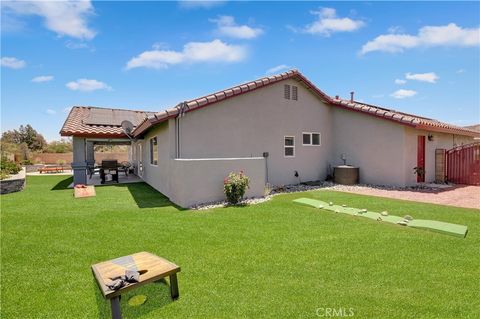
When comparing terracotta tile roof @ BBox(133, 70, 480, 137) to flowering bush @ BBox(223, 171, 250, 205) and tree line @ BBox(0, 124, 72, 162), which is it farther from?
tree line @ BBox(0, 124, 72, 162)

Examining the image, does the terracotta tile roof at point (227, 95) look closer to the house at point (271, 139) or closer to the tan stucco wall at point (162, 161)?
the house at point (271, 139)

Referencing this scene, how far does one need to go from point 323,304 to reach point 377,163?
1246 centimetres

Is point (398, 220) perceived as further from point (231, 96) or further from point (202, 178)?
point (231, 96)

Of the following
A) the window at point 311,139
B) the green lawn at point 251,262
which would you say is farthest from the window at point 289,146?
the green lawn at point 251,262

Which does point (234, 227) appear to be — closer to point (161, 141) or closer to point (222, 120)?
point (222, 120)

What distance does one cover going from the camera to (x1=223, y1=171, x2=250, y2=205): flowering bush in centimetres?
950

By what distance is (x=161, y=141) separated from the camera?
12.6 metres

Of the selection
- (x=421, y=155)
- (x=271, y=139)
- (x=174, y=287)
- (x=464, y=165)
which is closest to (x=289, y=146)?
(x=271, y=139)

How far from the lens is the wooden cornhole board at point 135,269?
10.1 feet

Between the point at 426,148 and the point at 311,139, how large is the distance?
21.1 feet

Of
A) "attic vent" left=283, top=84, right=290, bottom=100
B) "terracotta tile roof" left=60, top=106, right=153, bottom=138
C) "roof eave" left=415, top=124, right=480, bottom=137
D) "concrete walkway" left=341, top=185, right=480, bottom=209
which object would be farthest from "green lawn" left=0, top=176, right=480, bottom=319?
"terracotta tile roof" left=60, top=106, right=153, bottom=138

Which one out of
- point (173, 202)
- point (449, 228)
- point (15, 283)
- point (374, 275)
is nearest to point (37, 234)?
point (15, 283)

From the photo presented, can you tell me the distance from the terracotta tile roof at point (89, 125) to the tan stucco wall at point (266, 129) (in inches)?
335

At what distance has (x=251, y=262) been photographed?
472cm
